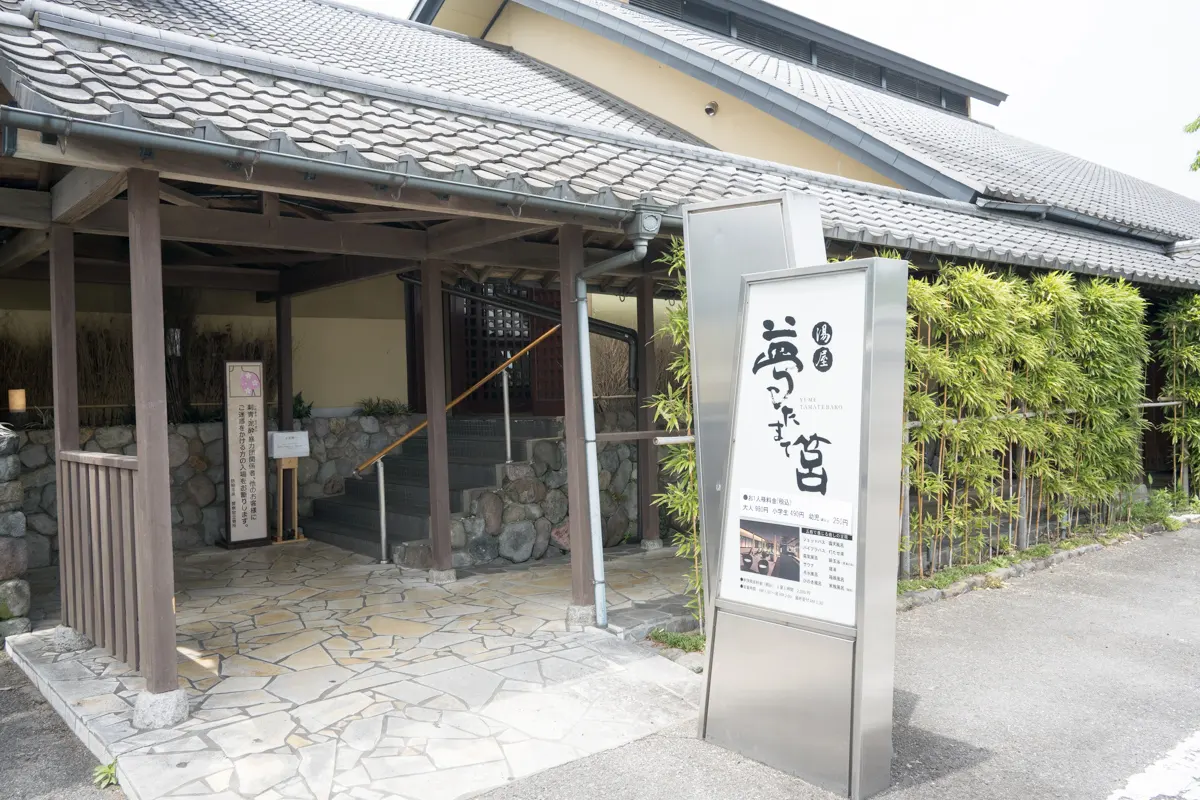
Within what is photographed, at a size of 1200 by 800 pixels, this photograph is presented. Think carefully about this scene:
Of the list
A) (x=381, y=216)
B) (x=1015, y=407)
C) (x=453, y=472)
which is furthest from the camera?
(x=453, y=472)

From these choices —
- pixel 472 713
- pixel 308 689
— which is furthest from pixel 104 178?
pixel 472 713

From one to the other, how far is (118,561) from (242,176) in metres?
2.38

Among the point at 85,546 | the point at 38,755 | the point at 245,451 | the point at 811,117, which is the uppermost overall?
the point at 811,117

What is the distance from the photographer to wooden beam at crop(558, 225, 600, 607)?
6008 millimetres

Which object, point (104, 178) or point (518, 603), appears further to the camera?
point (518, 603)

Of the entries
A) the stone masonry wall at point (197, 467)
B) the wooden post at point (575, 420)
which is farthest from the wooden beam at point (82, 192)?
the wooden post at point (575, 420)

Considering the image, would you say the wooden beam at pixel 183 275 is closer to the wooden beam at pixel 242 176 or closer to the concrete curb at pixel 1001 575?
the wooden beam at pixel 242 176

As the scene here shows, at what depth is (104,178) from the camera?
4.56 metres

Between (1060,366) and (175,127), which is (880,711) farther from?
(1060,366)

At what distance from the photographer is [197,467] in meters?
9.45

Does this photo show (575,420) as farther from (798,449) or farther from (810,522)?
(810,522)

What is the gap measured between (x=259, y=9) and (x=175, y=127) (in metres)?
8.73

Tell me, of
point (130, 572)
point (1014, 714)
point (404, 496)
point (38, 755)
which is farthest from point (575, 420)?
point (404, 496)

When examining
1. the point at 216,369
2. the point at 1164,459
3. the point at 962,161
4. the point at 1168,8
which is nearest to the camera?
the point at 216,369
